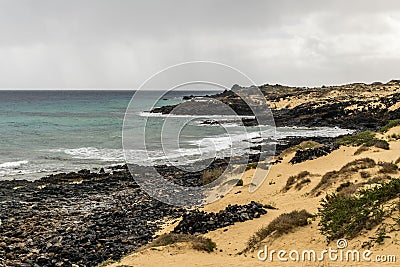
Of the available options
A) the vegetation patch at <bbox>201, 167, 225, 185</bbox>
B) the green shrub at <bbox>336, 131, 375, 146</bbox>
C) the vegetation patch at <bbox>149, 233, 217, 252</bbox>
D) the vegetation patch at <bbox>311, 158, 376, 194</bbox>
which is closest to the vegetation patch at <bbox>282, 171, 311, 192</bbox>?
the vegetation patch at <bbox>311, 158, 376, 194</bbox>

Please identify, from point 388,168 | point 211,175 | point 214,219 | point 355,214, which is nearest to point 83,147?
point 211,175

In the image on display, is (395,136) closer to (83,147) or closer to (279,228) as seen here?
(279,228)

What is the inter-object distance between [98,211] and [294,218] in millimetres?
11266

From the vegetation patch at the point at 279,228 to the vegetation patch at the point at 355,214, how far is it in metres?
0.65

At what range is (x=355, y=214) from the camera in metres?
12.1

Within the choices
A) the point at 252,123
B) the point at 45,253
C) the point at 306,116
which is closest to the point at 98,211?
the point at 45,253

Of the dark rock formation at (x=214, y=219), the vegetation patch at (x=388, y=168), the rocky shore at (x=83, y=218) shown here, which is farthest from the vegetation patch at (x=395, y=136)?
the dark rock formation at (x=214, y=219)

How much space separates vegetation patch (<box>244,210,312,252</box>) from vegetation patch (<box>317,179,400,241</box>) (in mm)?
654

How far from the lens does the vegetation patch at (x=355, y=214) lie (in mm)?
11469

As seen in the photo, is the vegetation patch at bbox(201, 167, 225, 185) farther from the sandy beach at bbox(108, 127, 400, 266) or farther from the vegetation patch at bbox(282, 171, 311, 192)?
the vegetation patch at bbox(282, 171, 311, 192)

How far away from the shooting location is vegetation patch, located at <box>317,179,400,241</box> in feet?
37.6

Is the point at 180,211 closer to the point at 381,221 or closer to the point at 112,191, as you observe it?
the point at 112,191

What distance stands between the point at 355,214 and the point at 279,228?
8.26 ft

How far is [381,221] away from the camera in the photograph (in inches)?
444
